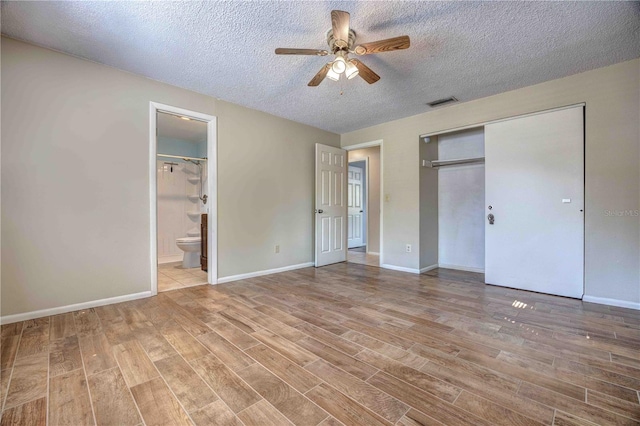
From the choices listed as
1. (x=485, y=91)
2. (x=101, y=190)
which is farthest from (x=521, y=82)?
(x=101, y=190)

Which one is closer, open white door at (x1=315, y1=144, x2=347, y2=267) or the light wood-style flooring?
open white door at (x1=315, y1=144, x2=347, y2=267)

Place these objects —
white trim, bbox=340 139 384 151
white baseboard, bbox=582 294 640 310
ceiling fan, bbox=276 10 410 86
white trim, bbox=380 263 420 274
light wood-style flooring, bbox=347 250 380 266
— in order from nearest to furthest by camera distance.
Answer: ceiling fan, bbox=276 10 410 86, white baseboard, bbox=582 294 640 310, white trim, bbox=380 263 420 274, white trim, bbox=340 139 384 151, light wood-style flooring, bbox=347 250 380 266

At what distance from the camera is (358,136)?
16.7 ft

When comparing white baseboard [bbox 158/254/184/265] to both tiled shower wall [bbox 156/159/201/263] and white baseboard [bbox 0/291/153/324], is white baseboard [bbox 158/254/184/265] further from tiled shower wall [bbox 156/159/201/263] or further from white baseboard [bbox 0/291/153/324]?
white baseboard [bbox 0/291/153/324]

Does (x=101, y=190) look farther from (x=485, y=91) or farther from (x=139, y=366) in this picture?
(x=485, y=91)

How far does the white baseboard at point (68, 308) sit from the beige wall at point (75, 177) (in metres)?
0.04

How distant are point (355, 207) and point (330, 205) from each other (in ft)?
7.82

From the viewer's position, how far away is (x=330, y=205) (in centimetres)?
495

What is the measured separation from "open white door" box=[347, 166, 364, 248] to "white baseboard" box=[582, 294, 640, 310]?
4.62 m

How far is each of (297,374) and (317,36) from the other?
2.59 meters

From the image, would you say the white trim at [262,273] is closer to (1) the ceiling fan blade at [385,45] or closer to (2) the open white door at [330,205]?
(2) the open white door at [330,205]

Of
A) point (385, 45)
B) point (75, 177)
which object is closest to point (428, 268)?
point (385, 45)

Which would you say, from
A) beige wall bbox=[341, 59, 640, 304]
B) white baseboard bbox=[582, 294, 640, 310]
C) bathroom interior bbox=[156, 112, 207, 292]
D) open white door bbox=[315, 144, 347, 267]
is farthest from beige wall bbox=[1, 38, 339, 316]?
white baseboard bbox=[582, 294, 640, 310]

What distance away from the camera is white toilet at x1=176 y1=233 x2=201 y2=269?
15.0 ft
